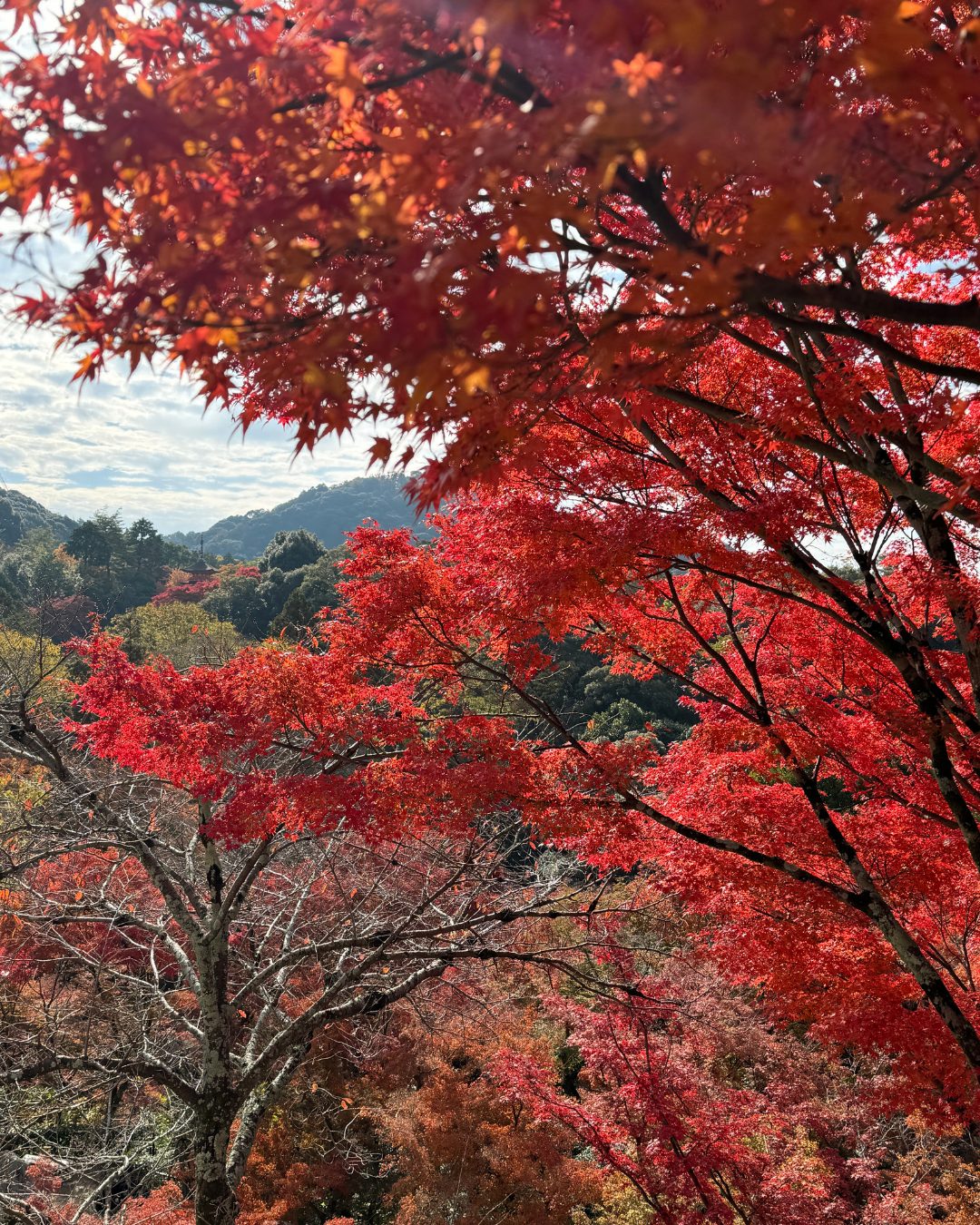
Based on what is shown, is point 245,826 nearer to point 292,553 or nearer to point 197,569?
point 292,553

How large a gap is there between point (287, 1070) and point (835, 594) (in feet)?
21.4

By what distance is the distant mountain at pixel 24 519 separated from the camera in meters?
75.2

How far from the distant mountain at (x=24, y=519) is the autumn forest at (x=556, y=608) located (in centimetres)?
6799

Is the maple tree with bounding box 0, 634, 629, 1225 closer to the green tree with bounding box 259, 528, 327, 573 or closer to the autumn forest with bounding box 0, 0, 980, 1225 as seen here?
the autumn forest with bounding box 0, 0, 980, 1225

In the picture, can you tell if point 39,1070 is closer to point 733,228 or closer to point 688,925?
point 733,228

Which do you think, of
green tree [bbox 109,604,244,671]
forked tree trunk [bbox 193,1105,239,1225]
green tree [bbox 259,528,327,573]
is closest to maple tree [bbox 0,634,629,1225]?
forked tree trunk [bbox 193,1105,239,1225]

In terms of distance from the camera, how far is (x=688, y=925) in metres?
15.2

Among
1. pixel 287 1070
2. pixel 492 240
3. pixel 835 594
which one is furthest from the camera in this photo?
pixel 287 1070

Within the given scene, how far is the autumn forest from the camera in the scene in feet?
5.21

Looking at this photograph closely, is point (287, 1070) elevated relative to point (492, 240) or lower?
lower

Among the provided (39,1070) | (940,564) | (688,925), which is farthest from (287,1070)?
(688,925)

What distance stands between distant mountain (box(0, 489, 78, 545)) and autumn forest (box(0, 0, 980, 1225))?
67987mm

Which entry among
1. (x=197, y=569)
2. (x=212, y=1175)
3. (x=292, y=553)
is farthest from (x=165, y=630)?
(x=212, y=1175)

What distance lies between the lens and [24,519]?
84.0 metres
